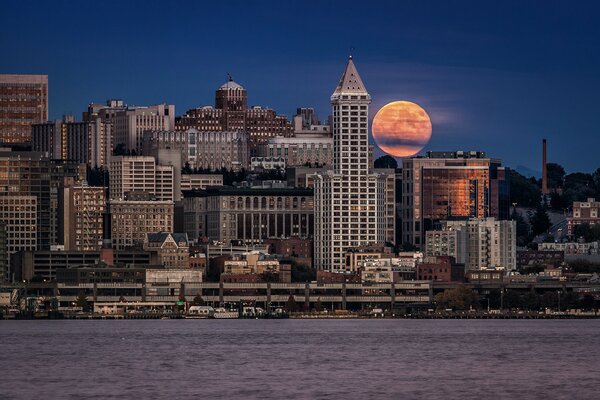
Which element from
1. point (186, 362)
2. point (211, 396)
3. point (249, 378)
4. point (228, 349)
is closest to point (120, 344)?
point (228, 349)

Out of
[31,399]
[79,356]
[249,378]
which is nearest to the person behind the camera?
[31,399]

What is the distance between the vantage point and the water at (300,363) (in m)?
109

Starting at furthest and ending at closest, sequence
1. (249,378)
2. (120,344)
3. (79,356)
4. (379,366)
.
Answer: (120,344)
(79,356)
(379,366)
(249,378)

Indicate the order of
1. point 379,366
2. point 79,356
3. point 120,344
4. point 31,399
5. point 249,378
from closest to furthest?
point 31,399
point 249,378
point 379,366
point 79,356
point 120,344

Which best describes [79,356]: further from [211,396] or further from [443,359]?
[211,396]

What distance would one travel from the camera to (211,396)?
10612 cm

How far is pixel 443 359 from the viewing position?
13412cm

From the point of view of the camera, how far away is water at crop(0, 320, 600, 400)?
4304 inches

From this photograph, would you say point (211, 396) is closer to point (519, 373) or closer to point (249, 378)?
point (249, 378)

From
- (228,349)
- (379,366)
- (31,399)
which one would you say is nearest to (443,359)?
(379,366)

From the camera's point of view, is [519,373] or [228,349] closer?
[519,373]

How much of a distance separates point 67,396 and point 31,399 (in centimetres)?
227

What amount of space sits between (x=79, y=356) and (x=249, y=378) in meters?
23.1

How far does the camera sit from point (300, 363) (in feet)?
427
